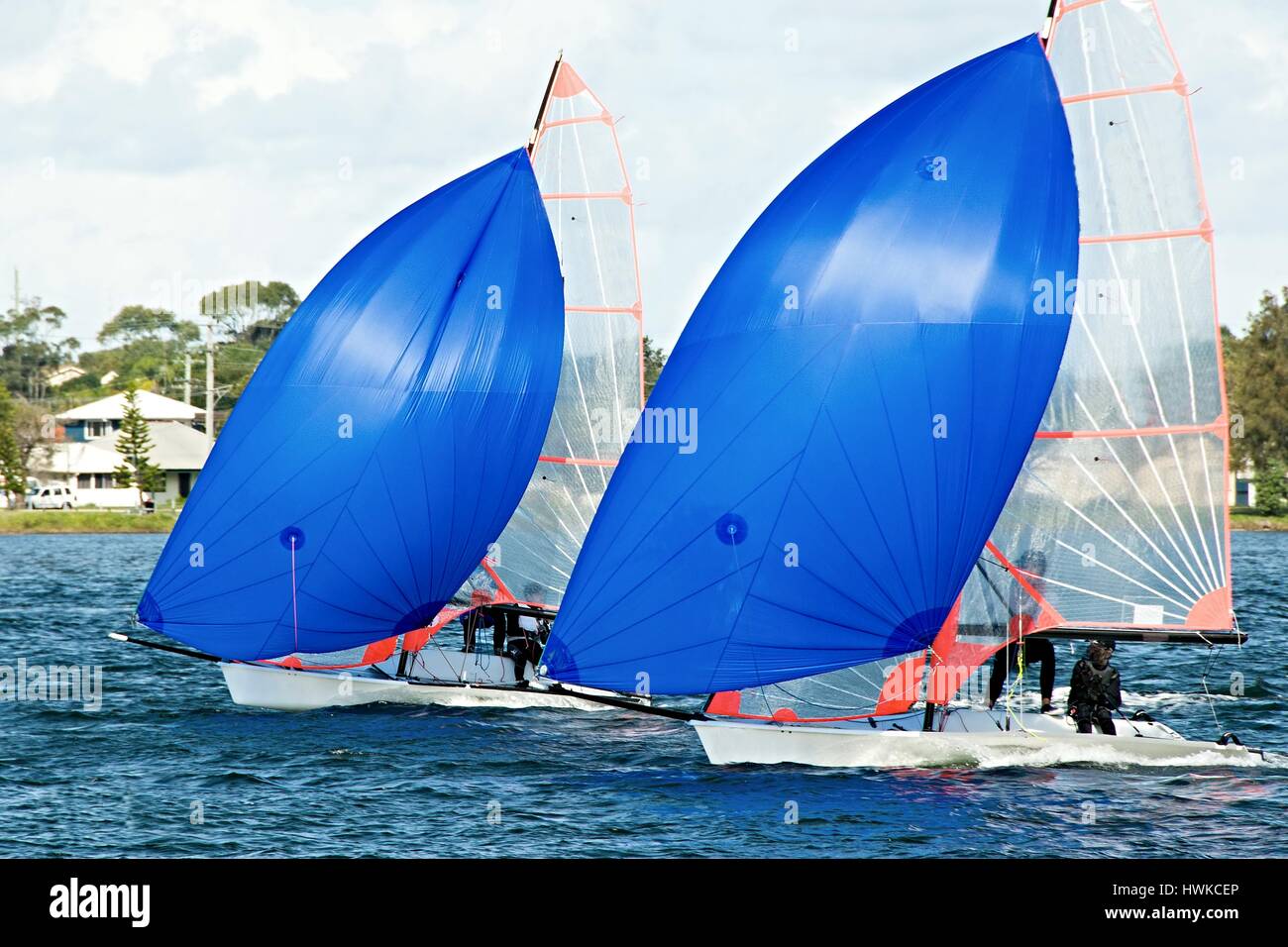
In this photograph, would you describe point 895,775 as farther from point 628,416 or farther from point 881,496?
→ point 628,416

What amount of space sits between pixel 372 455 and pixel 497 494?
2114mm

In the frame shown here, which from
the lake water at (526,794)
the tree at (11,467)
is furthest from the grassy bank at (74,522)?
the lake water at (526,794)

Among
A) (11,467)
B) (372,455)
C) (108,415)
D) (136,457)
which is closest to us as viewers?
(372,455)

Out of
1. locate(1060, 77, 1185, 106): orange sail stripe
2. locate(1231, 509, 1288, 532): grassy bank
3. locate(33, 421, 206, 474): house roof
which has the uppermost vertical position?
locate(33, 421, 206, 474): house roof

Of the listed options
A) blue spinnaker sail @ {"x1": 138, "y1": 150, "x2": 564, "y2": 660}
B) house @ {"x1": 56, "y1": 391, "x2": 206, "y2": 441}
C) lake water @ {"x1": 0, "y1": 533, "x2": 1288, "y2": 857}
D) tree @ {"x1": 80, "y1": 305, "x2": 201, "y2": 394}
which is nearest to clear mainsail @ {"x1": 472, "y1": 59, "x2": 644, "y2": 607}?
blue spinnaker sail @ {"x1": 138, "y1": 150, "x2": 564, "y2": 660}

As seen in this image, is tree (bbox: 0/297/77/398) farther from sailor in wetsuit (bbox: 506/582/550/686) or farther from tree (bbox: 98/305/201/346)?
sailor in wetsuit (bbox: 506/582/550/686)

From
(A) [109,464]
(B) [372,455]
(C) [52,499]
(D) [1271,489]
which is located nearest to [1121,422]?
(B) [372,455]

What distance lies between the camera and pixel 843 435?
18.3 m

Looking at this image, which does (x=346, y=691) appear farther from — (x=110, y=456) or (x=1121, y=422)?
(x=110, y=456)

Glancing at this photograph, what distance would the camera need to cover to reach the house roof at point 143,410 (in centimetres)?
11494

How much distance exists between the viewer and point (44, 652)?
110 feet

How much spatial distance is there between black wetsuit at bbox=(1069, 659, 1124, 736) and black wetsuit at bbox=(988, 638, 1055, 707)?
2.79 feet

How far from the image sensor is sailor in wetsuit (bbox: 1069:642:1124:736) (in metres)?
19.2
